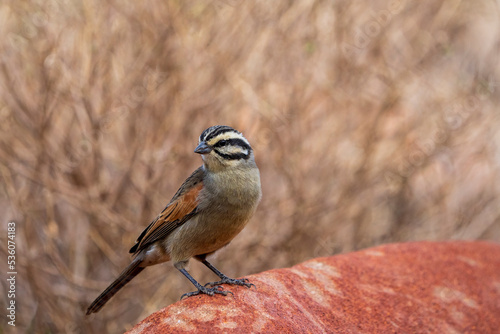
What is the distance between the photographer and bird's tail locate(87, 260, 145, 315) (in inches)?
160

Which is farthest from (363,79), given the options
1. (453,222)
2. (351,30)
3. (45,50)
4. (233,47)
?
(45,50)

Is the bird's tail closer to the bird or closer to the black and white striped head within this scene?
the bird

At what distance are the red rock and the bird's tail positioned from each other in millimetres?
961

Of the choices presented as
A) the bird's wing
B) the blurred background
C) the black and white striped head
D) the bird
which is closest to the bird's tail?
the bird

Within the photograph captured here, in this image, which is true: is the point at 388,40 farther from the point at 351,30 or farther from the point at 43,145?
the point at 43,145

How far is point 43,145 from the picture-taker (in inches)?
A: 234

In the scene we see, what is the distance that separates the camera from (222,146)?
400 cm

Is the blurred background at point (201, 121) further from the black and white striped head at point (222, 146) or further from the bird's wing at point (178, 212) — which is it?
the black and white striped head at point (222, 146)

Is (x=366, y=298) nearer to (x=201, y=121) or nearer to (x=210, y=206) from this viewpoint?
(x=210, y=206)

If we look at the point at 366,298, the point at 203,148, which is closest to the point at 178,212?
the point at 203,148

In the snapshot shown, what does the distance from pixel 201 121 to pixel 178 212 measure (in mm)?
2545

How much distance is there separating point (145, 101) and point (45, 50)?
108cm

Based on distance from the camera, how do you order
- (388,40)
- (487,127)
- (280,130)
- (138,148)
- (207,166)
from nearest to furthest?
(207,166), (138,148), (280,130), (388,40), (487,127)

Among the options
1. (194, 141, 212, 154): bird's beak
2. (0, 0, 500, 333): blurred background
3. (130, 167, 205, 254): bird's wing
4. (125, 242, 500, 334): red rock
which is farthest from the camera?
(0, 0, 500, 333): blurred background
